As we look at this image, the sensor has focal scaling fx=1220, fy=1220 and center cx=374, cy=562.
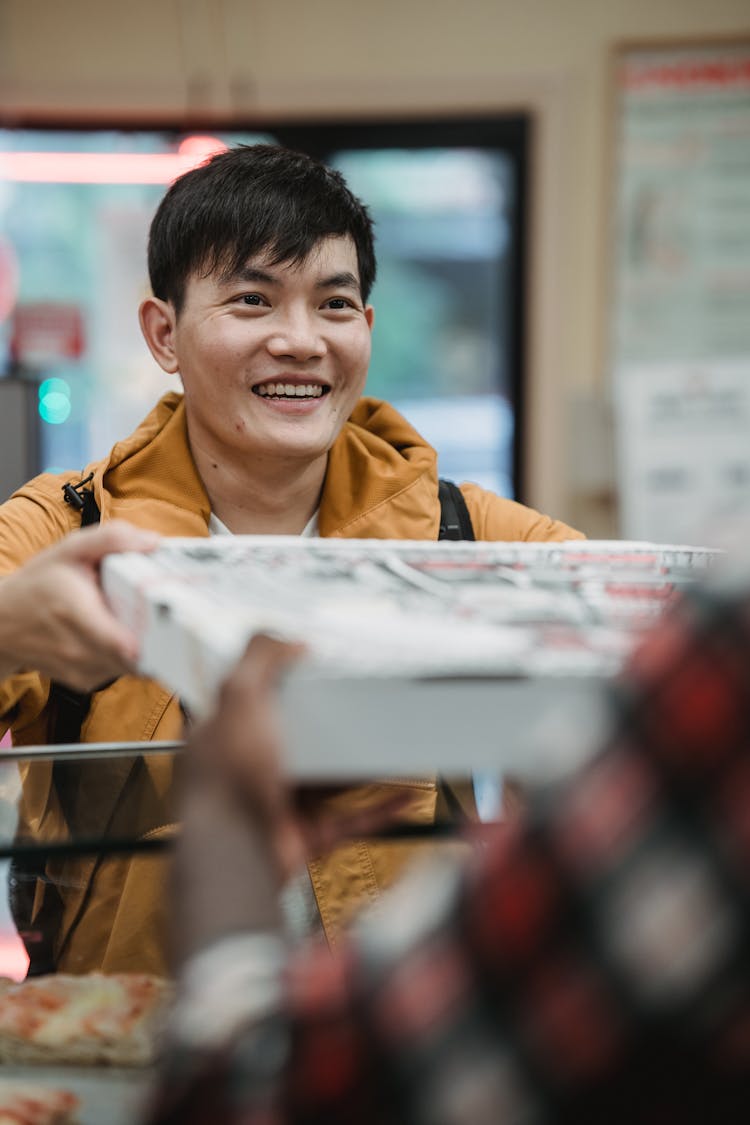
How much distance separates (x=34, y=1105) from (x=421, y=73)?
3.61 metres

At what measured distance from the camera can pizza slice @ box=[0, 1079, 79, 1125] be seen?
→ 2.77ft

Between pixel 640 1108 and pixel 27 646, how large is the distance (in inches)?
24.2

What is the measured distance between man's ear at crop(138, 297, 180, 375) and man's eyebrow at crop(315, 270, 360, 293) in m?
0.22

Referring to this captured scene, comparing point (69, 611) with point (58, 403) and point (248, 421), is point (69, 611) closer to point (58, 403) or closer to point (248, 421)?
point (248, 421)

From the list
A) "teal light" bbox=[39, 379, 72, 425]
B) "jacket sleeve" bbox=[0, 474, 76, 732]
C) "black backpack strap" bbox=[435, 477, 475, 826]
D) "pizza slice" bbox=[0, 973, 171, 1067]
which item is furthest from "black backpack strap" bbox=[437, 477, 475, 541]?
"teal light" bbox=[39, 379, 72, 425]

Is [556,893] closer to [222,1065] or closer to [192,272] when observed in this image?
[222,1065]

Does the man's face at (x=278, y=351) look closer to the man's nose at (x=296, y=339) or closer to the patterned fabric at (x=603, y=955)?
the man's nose at (x=296, y=339)

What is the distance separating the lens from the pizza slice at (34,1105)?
85 centimetres

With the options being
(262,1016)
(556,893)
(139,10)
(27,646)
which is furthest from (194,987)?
(139,10)

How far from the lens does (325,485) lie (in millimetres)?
1568

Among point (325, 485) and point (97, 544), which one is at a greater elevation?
point (97, 544)

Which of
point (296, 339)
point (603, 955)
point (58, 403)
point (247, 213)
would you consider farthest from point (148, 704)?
point (58, 403)

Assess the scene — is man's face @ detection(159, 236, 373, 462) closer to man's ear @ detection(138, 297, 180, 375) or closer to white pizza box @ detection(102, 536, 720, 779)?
man's ear @ detection(138, 297, 180, 375)

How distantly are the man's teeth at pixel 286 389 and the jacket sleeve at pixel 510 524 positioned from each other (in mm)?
271
